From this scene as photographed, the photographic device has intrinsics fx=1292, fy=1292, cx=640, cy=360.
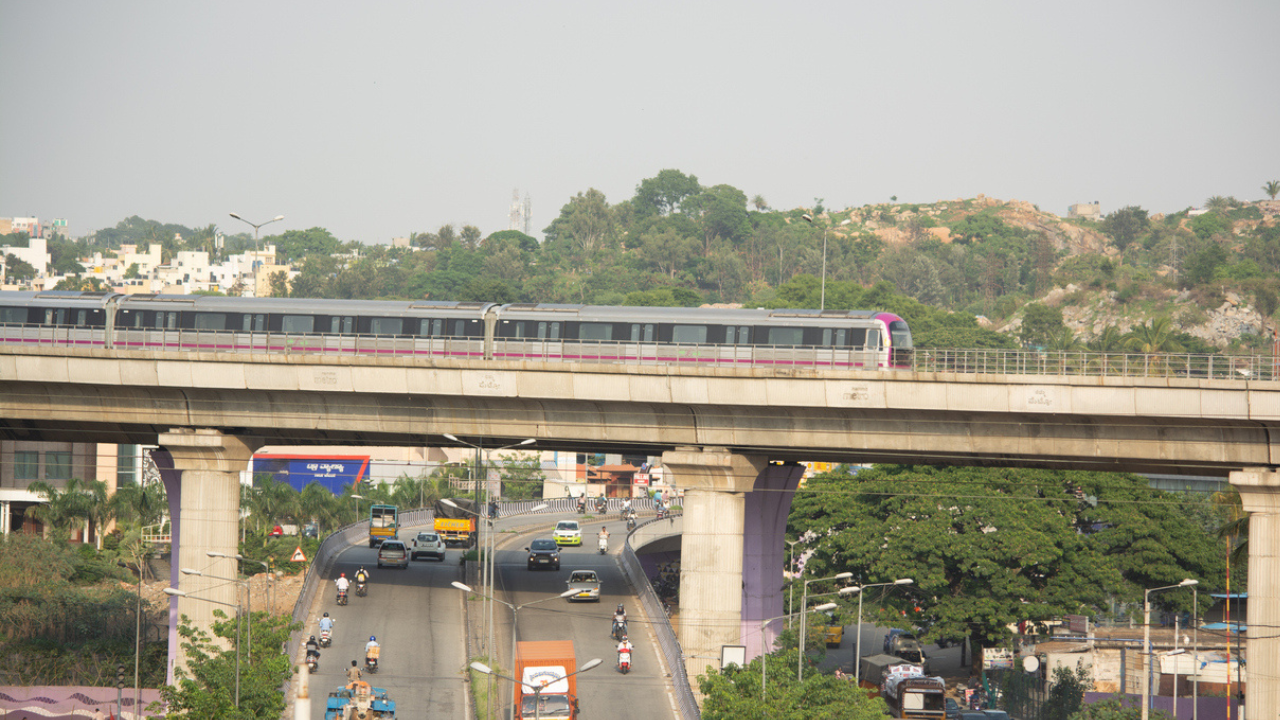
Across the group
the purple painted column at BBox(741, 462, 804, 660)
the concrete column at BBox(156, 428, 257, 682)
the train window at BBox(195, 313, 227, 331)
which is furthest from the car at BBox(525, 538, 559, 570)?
the train window at BBox(195, 313, 227, 331)

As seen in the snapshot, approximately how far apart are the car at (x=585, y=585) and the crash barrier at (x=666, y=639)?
2.29 meters

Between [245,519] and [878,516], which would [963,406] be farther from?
[245,519]

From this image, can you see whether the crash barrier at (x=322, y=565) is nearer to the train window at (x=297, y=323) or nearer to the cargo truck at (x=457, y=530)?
the cargo truck at (x=457, y=530)

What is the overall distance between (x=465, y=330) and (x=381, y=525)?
28172 mm

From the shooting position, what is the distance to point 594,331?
55281 millimetres

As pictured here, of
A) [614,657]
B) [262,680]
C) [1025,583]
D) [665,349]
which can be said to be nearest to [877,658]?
[1025,583]

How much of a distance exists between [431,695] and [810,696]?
578 inches

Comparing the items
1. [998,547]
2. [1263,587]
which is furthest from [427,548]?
[1263,587]

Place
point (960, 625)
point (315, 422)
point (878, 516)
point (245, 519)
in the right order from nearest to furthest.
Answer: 1. point (315, 422)
2. point (960, 625)
3. point (878, 516)
4. point (245, 519)

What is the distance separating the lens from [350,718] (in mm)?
44375

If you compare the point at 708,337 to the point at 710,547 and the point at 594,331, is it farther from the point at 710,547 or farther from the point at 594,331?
the point at 710,547

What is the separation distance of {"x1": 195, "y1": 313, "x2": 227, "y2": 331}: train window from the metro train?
5 centimetres

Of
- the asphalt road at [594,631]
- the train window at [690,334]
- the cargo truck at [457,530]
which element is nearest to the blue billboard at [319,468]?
the cargo truck at [457,530]

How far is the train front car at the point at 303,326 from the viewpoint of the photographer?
182 feet
